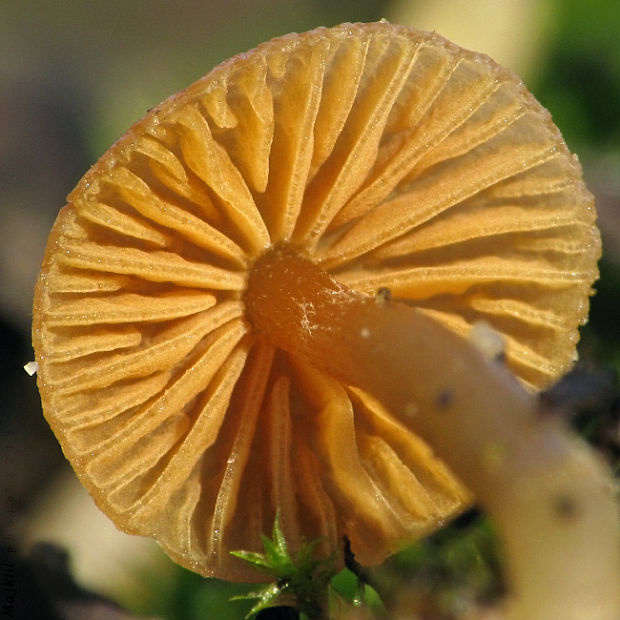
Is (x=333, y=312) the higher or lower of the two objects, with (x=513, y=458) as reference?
higher

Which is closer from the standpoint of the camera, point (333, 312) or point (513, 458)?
point (513, 458)

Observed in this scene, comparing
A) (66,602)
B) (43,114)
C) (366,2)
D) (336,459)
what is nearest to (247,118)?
(336,459)

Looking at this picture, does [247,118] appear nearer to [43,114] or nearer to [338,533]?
[338,533]

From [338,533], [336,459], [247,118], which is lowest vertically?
[338,533]

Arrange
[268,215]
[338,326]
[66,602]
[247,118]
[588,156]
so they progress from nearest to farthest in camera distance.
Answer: [247,118] → [338,326] → [268,215] → [66,602] → [588,156]
